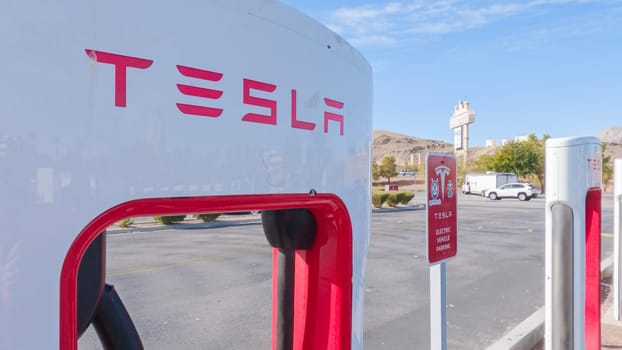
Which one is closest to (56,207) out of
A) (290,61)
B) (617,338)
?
(290,61)

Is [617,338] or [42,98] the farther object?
[617,338]

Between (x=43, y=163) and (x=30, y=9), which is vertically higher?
(x=30, y=9)

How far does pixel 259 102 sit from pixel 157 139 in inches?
12.1

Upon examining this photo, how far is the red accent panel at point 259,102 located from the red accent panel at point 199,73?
0.09 m

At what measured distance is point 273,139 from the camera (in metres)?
1.28

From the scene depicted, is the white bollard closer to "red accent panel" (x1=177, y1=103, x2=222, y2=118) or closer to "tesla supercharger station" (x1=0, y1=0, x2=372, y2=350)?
"tesla supercharger station" (x1=0, y1=0, x2=372, y2=350)

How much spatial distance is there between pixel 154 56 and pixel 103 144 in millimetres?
222

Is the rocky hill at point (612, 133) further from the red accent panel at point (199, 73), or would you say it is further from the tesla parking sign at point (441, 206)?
the red accent panel at point (199, 73)

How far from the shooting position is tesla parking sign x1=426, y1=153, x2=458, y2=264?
290 centimetres

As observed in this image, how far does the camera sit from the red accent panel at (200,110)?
107 cm

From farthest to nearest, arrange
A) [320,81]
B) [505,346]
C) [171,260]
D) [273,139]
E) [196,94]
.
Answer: [171,260] → [505,346] → [320,81] → [273,139] → [196,94]

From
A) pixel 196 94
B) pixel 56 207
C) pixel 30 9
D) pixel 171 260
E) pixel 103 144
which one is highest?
pixel 30 9

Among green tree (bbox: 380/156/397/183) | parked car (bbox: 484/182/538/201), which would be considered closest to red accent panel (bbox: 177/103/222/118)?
parked car (bbox: 484/182/538/201)

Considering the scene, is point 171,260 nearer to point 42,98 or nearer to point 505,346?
point 505,346
